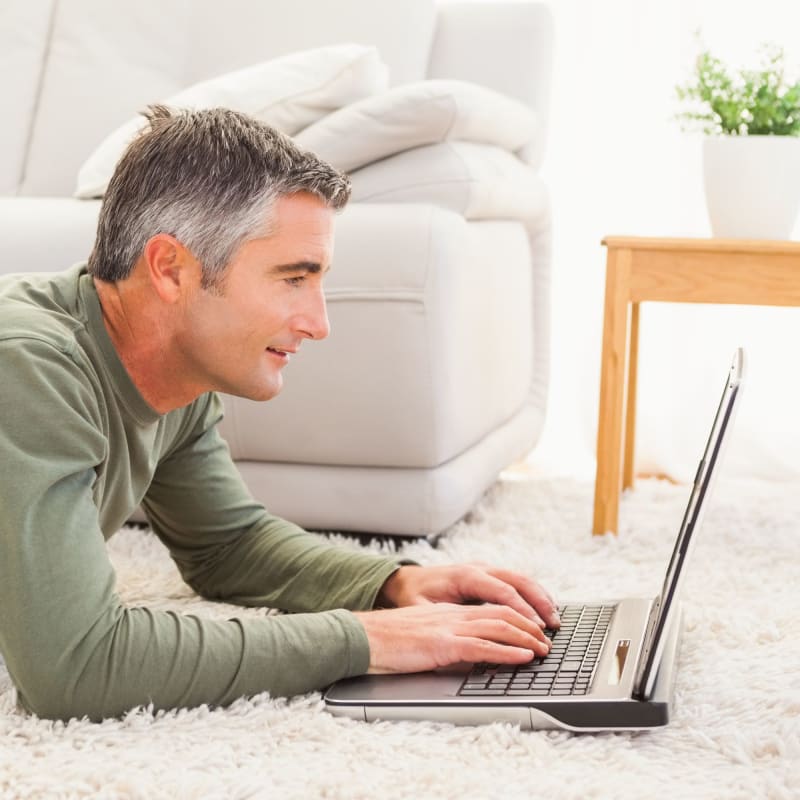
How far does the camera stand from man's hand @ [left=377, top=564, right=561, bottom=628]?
1.20 m

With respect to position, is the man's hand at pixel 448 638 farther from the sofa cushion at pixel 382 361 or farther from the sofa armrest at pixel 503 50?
the sofa armrest at pixel 503 50

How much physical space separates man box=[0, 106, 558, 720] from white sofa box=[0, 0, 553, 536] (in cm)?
45

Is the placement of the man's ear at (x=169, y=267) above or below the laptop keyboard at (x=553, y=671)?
above

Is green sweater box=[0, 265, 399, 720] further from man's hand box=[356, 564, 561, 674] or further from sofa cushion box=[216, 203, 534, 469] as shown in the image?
sofa cushion box=[216, 203, 534, 469]

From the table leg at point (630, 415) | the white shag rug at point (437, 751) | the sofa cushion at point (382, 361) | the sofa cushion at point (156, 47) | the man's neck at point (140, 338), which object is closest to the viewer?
the white shag rug at point (437, 751)

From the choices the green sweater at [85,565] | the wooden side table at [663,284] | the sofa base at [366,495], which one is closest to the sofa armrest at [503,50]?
the wooden side table at [663,284]

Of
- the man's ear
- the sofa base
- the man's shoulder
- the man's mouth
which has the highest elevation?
the man's ear

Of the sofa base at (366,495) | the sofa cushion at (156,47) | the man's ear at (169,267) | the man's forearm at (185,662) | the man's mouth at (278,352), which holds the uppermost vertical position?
the sofa cushion at (156,47)

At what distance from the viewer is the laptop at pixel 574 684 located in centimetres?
98

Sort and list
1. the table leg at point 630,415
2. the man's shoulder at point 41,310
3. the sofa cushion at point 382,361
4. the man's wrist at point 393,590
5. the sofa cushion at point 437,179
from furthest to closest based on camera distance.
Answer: the table leg at point 630,415
the sofa cushion at point 437,179
the sofa cushion at point 382,361
the man's wrist at point 393,590
the man's shoulder at point 41,310

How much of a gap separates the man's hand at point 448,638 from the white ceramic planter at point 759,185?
1050 mm

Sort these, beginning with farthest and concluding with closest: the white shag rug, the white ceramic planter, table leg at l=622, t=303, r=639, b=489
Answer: table leg at l=622, t=303, r=639, b=489, the white ceramic planter, the white shag rug

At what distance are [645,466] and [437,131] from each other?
3.95ft

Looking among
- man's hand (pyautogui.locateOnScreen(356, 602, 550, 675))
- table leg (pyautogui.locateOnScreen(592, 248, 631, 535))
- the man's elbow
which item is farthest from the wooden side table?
the man's elbow
